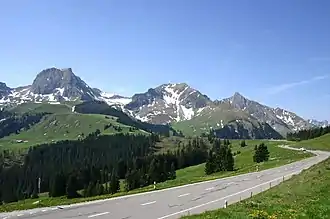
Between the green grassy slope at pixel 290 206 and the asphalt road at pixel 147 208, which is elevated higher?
the green grassy slope at pixel 290 206

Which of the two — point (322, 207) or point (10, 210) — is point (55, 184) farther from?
point (322, 207)

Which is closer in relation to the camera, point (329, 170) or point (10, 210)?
point (10, 210)

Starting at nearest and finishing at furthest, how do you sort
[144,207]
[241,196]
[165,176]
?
1. [144,207]
2. [241,196]
3. [165,176]

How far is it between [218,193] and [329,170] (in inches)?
664

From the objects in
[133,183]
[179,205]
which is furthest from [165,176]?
[179,205]

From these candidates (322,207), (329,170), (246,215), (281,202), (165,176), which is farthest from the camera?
(165,176)

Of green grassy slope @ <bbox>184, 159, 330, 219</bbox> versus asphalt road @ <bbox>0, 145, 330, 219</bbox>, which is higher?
green grassy slope @ <bbox>184, 159, 330, 219</bbox>

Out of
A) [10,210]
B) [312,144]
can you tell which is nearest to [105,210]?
[10,210]

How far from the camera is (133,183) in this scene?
15588 centimetres

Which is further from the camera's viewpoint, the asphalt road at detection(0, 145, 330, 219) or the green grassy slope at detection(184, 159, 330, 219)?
the asphalt road at detection(0, 145, 330, 219)

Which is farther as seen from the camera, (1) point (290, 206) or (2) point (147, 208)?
(2) point (147, 208)

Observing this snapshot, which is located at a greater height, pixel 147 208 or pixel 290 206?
pixel 290 206

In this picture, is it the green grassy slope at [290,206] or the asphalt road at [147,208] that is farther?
the asphalt road at [147,208]

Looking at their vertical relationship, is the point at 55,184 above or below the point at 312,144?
below
